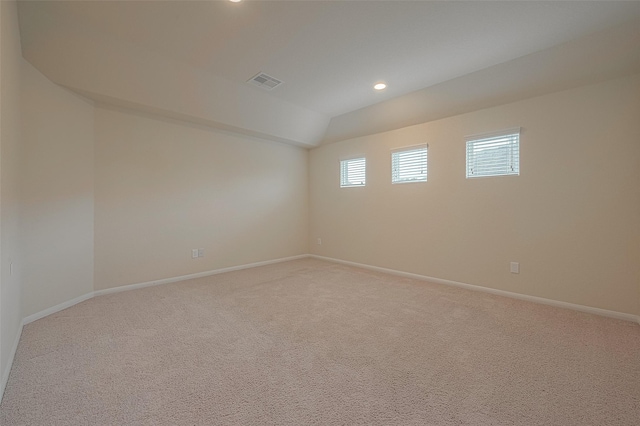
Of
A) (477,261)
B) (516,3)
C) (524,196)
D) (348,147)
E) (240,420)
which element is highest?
(516,3)

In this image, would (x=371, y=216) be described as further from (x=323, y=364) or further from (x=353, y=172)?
(x=323, y=364)

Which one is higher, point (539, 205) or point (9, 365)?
point (539, 205)

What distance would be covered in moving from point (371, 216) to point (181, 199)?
3.13m

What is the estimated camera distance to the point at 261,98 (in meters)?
3.84

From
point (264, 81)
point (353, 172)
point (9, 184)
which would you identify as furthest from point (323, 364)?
point (353, 172)

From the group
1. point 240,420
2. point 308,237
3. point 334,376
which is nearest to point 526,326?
point 334,376

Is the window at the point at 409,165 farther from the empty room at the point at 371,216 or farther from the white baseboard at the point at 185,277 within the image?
the white baseboard at the point at 185,277

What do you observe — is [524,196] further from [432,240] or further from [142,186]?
[142,186]

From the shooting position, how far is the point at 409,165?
4.20 metres

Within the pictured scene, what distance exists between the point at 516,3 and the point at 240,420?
3.39m

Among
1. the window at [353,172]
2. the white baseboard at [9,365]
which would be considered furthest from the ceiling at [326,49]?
the white baseboard at [9,365]

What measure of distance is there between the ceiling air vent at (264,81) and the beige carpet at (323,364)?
274 centimetres

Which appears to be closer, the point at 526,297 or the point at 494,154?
the point at 526,297

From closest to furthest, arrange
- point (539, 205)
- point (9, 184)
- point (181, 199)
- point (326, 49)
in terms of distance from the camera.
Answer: point (9, 184) → point (326, 49) → point (539, 205) → point (181, 199)
